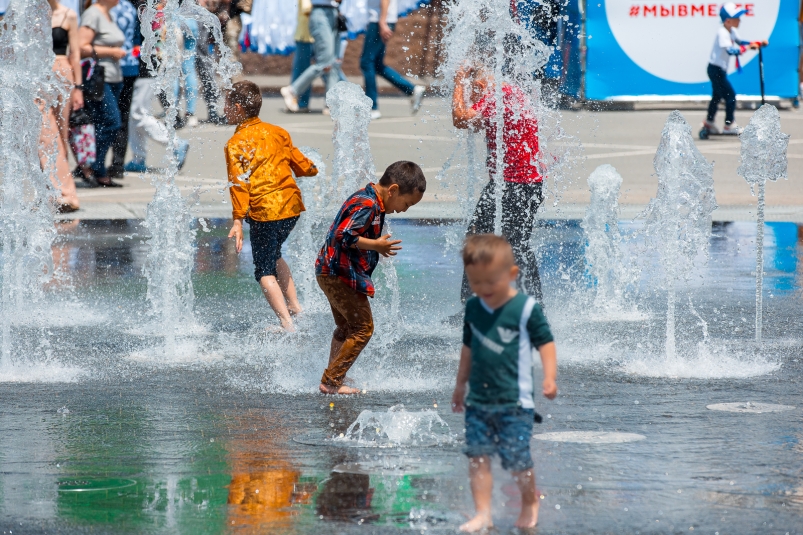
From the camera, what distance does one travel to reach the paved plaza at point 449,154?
11703 millimetres

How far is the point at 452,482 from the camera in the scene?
4398 millimetres

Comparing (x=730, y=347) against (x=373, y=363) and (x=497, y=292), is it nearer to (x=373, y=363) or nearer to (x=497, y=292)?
(x=373, y=363)

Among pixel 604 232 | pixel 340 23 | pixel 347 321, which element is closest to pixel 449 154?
pixel 340 23

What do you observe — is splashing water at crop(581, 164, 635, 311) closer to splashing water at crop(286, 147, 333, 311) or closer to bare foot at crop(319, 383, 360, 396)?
splashing water at crop(286, 147, 333, 311)

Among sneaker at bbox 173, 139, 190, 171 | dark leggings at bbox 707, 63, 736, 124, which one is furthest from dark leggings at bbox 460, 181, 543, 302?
dark leggings at bbox 707, 63, 736, 124

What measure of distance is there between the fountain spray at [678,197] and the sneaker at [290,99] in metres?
11.5

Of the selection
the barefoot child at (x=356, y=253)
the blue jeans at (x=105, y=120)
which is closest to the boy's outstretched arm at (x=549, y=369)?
the barefoot child at (x=356, y=253)

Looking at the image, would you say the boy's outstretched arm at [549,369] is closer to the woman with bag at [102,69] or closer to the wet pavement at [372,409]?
the wet pavement at [372,409]

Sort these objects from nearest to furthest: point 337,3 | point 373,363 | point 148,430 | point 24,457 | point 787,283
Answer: point 24,457 → point 148,430 → point 373,363 → point 787,283 → point 337,3

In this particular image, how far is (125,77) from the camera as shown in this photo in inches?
515

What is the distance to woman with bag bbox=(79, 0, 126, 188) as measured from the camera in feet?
39.9

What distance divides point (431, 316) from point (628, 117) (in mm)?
10885

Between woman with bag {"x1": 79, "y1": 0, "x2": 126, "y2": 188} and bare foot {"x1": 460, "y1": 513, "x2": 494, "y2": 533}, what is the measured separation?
9234 mm

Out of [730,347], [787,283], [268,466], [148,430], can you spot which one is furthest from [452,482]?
[787,283]
